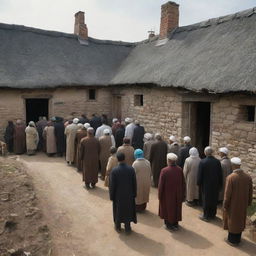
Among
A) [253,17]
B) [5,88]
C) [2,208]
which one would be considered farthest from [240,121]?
[5,88]

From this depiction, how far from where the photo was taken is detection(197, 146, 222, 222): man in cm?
662

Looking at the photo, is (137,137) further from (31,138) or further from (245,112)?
(31,138)

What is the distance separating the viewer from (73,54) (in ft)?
53.5

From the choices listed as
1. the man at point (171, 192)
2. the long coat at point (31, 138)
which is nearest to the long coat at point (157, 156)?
the man at point (171, 192)

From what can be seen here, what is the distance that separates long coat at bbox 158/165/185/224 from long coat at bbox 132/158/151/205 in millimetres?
761

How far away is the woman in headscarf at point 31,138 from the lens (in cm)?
1191

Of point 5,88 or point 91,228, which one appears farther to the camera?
point 5,88

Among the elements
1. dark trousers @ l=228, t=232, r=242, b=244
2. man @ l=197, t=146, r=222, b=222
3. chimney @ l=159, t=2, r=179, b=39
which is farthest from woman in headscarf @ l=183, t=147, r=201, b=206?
chimney @ l=159, t=2, r=179, b=39

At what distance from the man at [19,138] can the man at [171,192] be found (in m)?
7.79

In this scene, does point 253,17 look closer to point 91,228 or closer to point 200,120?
point 200,120

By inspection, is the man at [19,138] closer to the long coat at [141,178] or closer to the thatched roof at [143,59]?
the thatched roof at [143,59]

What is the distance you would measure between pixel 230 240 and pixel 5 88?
35.5 ft

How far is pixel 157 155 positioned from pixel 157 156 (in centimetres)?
3

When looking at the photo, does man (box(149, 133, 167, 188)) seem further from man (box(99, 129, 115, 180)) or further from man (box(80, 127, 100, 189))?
man (box(80, 127, 100, 189))
